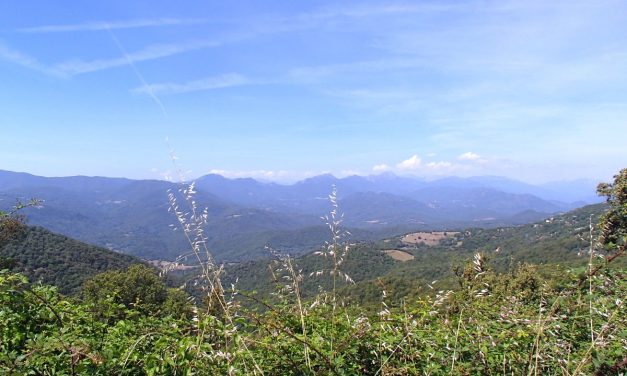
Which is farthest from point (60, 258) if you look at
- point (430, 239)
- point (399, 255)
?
point (430, 239)

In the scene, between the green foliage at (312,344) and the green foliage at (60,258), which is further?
the green foliage at (60,258)

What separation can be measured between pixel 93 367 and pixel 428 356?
2560 millimetres

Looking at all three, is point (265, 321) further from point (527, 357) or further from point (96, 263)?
point (96, 263)

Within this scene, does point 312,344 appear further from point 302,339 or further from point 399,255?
point 399,255

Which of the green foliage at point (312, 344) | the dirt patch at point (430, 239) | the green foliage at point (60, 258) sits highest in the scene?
the green foliage at point (312, 344)

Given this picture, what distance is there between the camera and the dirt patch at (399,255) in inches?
5535

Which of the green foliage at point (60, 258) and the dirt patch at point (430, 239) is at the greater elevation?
the green foliage at point (60, 258)

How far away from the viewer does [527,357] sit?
2.84 m

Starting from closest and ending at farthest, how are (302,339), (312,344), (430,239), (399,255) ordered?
(302,339) < (312,344) < (399,255) < (430,239)

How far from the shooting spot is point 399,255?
146750 millimetres

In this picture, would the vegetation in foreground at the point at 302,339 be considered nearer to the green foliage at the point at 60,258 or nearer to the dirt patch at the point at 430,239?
the green foliage at the point at 60,258

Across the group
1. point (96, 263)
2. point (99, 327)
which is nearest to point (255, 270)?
point (96, 263)

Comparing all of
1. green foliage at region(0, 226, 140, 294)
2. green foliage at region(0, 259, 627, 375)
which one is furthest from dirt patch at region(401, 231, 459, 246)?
green foliage at region(0, 259, 627, 375)

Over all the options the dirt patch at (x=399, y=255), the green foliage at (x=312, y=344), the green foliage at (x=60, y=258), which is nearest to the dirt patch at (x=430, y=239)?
the dirt patch at (x=399, y=255)
